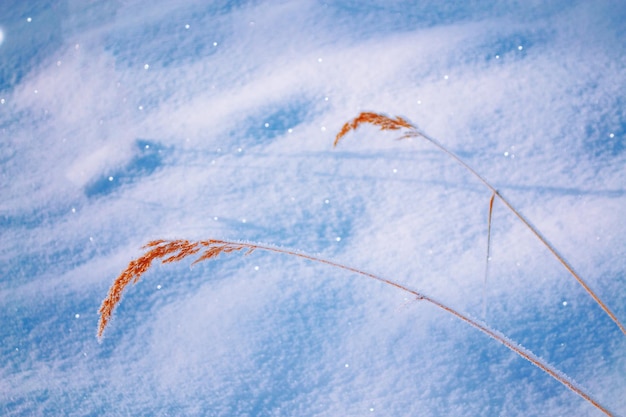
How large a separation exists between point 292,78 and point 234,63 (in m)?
A: 0.37

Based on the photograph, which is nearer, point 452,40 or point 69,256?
point 69,256

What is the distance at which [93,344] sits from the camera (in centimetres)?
191

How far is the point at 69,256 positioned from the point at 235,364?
1036 millimetres

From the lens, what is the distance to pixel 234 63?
8.49 ft

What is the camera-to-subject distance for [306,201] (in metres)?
2.16

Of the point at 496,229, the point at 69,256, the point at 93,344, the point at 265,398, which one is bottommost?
the point at 265,398

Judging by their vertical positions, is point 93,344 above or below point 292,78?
below

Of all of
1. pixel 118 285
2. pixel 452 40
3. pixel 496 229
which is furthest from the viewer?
pixel 452 40

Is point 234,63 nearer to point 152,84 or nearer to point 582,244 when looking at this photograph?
point 152,84

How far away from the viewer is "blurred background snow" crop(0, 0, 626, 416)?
1.72m

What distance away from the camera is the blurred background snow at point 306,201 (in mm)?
1717

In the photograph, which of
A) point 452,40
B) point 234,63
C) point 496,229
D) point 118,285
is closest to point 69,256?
point 234,63

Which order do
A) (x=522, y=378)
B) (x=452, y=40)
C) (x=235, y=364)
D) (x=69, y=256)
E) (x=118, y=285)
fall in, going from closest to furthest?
(x=118, y=285) < (x=522, y=378) < (x=235, y=364) < (x=69, y=256) < (x=452, y=40)

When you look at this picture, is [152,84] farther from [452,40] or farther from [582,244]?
[582,244]
